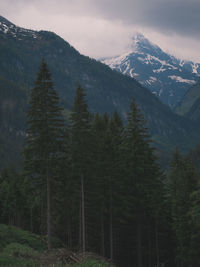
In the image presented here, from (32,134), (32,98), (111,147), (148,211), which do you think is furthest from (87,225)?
(32,98)

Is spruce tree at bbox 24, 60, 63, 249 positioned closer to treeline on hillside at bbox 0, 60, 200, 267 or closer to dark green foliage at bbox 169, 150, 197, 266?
treeline on hillside at bbox 0, 60, 200, 267

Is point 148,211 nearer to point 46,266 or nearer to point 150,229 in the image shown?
point 150,229

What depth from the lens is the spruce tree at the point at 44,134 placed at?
26.8 meters

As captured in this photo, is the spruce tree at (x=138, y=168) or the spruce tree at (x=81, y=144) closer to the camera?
the spruce tree at (x=81, y=144)

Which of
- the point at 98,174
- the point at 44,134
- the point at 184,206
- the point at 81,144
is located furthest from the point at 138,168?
the point at 44,134

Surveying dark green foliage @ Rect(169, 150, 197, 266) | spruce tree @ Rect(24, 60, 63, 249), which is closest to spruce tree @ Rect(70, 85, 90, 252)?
spruce tree @ Rect(24, 60, 63, 249)

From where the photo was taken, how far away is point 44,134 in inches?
1053

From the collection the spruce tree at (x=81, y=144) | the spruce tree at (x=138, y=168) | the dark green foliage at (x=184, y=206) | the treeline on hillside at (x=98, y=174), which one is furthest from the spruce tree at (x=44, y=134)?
the dark green foliage at (x=184, y=206)

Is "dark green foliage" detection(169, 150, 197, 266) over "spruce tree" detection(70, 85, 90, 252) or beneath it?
beneath

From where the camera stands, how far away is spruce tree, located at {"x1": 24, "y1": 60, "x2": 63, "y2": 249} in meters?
26.8

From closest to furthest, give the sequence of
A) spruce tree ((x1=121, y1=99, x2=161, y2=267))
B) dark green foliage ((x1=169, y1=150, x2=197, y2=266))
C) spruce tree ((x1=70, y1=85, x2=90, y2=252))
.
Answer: spruce tree ((x1=70, y1=85, x2=90, y2=252)) < spruce tree ((x1=121, y1=99, x2=161, y2=267)) < dark green foliage ((x1=169, y1=150, x2=197, y2=266))

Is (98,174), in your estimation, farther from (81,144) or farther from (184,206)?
(184,206)

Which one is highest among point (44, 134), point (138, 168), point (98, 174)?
point (44, 134)

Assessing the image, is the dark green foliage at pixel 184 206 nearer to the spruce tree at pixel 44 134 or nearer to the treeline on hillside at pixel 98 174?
the treeline on hillside at pixel 98 174
